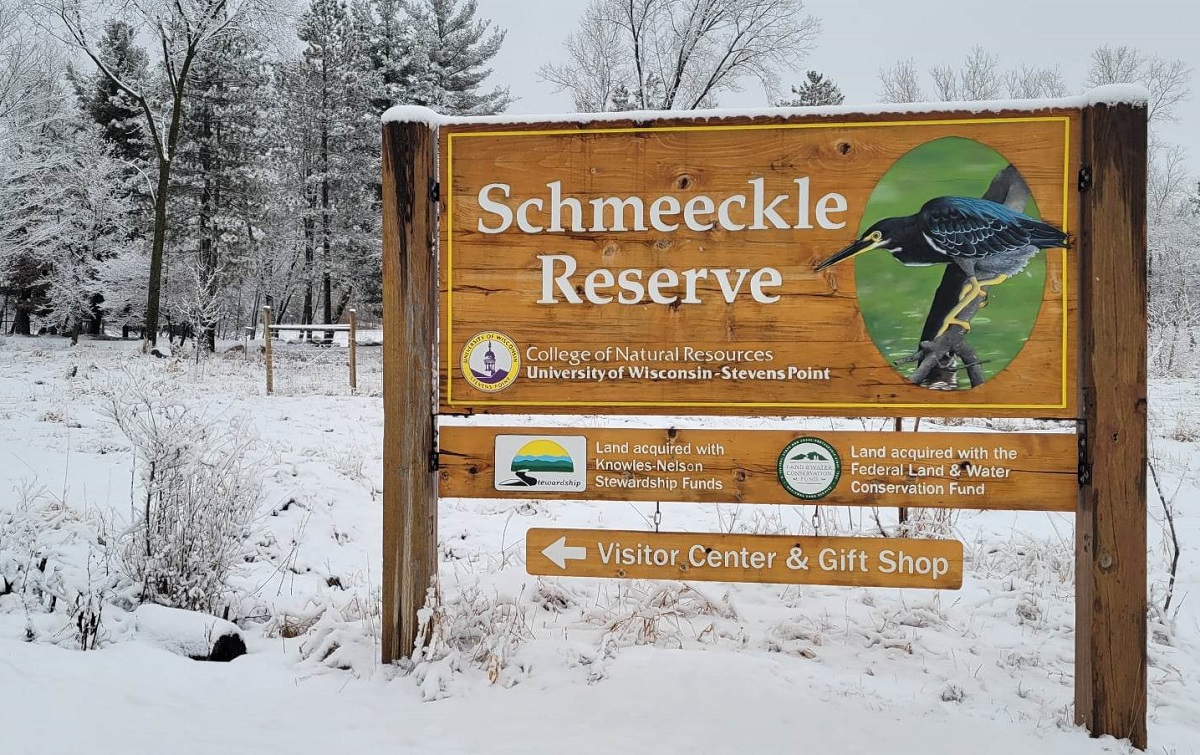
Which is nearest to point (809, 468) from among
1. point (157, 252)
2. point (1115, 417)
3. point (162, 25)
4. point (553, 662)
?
point (1115, 417)

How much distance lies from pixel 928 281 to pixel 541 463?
1.85 meters

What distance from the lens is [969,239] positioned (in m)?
2.86

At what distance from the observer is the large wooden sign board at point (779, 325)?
9.06 feet

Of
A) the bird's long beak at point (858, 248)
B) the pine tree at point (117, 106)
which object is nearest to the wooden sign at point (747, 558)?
the bird's long beak at point (858, 248)

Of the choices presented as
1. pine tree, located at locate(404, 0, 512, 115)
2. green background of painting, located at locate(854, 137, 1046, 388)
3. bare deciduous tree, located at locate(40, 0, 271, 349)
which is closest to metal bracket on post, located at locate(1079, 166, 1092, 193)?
green background of painting, located at locate(854, 137, 1046, 388)

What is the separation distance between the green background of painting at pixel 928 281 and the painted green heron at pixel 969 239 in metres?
0.04

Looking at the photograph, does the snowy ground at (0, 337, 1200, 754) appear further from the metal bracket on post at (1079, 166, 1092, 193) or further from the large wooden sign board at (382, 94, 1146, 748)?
the metal bracket on post at (1079, 166, 1092, 193)

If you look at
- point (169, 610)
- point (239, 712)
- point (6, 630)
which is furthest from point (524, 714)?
point (6, 630)

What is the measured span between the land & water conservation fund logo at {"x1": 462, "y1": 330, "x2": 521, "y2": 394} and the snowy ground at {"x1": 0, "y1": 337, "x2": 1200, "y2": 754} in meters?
1.13

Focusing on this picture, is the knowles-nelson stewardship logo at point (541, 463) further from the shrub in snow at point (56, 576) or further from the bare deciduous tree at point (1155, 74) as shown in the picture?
the bare deciduous tree at point (1155, 74)

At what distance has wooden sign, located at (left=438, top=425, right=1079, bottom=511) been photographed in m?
2.85

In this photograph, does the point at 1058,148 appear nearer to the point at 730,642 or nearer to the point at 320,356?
the point at 730,642

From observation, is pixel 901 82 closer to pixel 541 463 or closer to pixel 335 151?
pixel 335 151

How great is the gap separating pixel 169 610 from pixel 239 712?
936 mm
